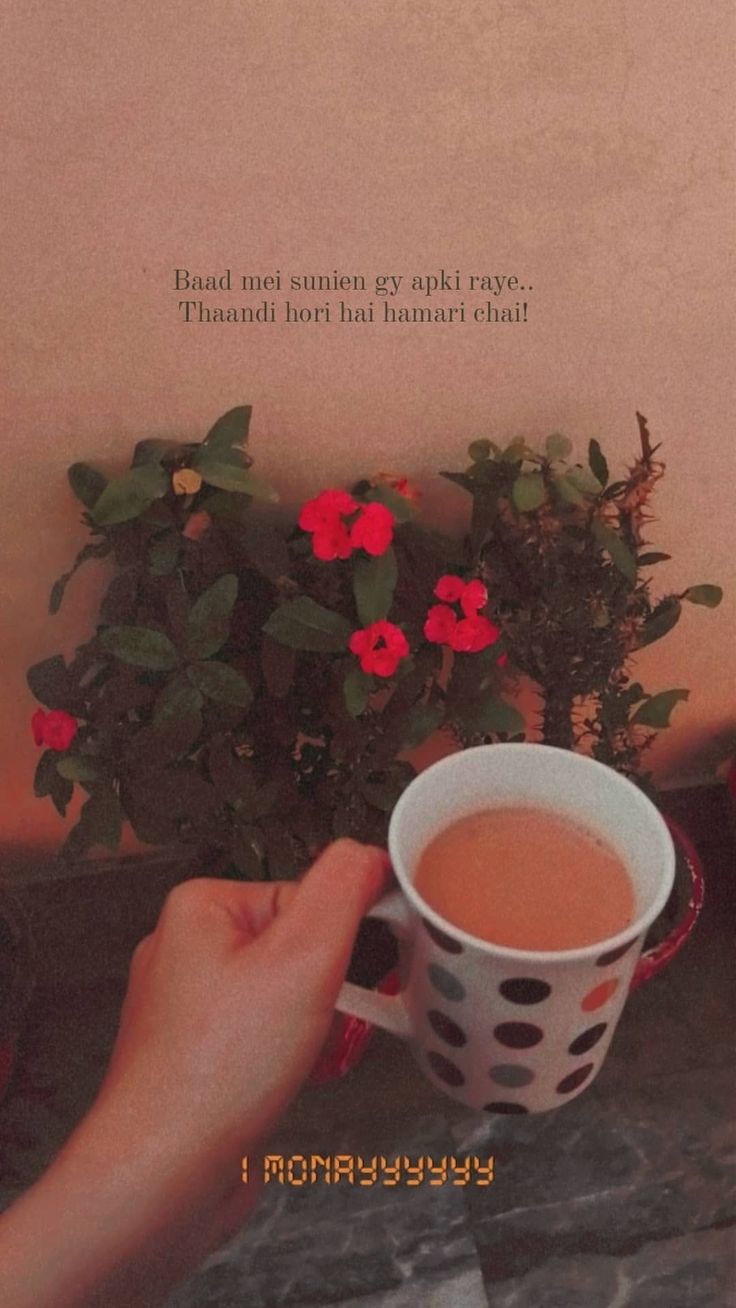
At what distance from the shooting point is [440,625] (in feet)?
2.35

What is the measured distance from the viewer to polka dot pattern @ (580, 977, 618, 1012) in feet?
1.49

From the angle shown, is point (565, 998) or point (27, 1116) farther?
point (27, 1116)

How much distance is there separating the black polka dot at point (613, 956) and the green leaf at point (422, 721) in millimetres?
325

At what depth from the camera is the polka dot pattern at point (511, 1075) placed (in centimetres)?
49

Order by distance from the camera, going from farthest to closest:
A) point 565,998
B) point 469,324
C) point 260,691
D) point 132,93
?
point 260,691 < point 469,324 < point 132,93 < point 565,998

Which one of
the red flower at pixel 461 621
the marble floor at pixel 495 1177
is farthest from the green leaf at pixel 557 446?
the marble floor at pixel 495 1177

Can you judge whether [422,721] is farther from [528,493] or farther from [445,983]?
[445,983]

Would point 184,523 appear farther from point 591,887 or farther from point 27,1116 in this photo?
point 27,1116

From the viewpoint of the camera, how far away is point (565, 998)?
0.45 m

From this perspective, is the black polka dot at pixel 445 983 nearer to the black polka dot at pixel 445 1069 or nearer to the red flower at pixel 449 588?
the black polka dot at pixel 445 1069

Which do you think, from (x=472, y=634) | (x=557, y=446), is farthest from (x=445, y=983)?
(x=557, y=446)

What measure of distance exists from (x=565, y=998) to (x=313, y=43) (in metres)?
0.50

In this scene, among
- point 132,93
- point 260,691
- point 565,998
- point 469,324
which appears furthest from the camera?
point 260,691

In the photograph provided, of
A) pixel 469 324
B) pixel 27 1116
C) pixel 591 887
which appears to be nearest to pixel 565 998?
pixel 591 887
